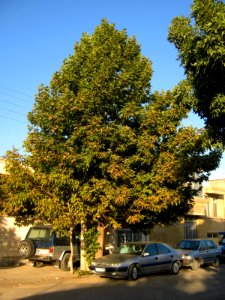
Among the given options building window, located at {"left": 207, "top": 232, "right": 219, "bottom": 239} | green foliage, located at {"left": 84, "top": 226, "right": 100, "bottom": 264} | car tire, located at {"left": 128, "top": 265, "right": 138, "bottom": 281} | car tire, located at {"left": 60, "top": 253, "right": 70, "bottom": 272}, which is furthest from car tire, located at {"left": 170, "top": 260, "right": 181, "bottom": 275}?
building window, located at {"left": 207, "top": 232, "right": 219, "bottom": 239}

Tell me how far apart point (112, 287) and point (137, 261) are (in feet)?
6.85

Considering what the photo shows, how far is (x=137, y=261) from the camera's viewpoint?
50.4 feet

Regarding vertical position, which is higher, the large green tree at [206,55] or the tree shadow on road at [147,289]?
the large green tree at [206,55]

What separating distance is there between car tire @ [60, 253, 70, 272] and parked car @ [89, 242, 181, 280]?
2372mm

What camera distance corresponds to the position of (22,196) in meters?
15.8

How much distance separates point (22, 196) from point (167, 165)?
565 centimetres

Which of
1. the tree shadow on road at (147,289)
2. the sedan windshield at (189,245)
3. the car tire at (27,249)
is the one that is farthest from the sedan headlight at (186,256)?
the car tire at (27,249)

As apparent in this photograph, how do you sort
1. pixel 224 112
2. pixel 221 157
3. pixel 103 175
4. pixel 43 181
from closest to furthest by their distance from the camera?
1. pixel 224 112
2. pixel 43 181
3. pixel 103 175
4. pixel 221 157

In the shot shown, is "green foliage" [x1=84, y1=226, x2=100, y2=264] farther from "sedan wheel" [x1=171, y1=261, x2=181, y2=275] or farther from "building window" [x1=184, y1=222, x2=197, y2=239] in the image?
"building window" [x1=184, y1=222, x2=197, y2=239]

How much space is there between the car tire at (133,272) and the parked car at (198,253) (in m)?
4.70

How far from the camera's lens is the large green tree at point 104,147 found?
15.4 m

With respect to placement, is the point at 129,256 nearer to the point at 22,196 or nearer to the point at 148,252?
the point at 148,252

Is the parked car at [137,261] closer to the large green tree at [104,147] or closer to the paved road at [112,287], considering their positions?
the paved road at [112,287]

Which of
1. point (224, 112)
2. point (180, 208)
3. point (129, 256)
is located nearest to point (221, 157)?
point (180, 208)
